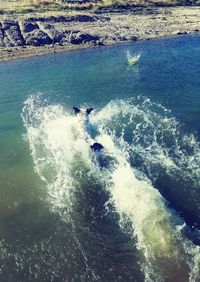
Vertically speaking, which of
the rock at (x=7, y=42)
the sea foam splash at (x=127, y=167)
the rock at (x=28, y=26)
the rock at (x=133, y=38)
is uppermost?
the sea foam splash at (x=127, y=167)

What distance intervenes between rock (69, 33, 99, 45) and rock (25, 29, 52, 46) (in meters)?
5.21

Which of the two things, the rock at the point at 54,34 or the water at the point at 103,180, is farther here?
the rock at the point at 54,34

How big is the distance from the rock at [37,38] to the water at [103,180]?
2554 cm

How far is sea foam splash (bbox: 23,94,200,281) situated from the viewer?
A: 114ft

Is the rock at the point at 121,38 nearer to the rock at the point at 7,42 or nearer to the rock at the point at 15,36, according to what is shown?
the rock at the point at 15,36

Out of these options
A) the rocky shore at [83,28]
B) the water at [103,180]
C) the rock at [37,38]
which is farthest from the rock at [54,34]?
the water at [103,180]

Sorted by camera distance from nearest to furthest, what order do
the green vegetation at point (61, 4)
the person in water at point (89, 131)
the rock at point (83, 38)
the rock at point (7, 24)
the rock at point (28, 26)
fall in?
the person in water at point (89, 131), the rock at point (83, 38), the rock at point (28, 26), the rock at point (7, 24), the green vegetation at point (61, 4)

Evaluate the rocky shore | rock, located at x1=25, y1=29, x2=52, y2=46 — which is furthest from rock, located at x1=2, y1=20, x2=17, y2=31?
rock, located at x1=25, y1=29, x2=52, y2=46

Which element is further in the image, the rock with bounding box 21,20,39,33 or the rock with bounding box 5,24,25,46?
the rock with bounding box 21,20,39,33

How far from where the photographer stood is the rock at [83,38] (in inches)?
4001

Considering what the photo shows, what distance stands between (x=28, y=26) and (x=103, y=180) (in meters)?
68.9

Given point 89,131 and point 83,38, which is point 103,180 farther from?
point 83,38

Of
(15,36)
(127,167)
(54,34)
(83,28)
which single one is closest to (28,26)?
(15,36)

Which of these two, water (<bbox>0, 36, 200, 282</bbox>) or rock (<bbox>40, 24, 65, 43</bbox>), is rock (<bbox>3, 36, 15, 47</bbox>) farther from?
water (<bbox>0, 36, 200, 282</bbox>)
